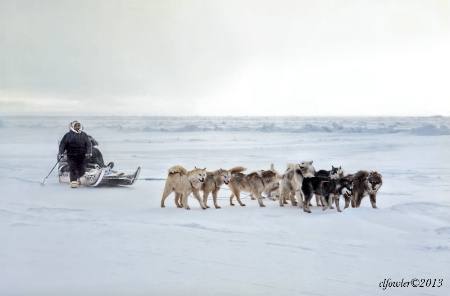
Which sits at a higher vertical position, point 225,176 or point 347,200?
point 225,176

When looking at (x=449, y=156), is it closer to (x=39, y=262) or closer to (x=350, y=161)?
(x=350, y=161)

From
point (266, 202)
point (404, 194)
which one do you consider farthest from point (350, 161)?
point (266, 202)

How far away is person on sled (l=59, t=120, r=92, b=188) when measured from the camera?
12.0 ft

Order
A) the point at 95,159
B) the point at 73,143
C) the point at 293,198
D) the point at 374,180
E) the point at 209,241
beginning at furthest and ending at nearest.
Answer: the point at 95,159, the point at 73,143, the point at 293,198, the point at 374,180, the point at 209,241

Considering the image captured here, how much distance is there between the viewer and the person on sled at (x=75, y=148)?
3.64 meters

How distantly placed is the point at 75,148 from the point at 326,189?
5.95 ft

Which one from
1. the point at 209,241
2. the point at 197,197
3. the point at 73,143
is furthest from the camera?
the point at 73,143

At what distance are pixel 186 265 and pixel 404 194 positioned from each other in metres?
1.74

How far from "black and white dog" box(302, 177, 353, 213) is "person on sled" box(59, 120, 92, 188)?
164 centimetres

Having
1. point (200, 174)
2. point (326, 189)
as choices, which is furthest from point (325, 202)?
point (200, 174)

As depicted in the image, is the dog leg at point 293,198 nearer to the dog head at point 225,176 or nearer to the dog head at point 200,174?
the dog head at point 225,176

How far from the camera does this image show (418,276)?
2.22 m

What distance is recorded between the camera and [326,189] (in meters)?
2.88

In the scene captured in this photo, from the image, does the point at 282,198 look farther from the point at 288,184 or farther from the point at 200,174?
the point at 200,174
